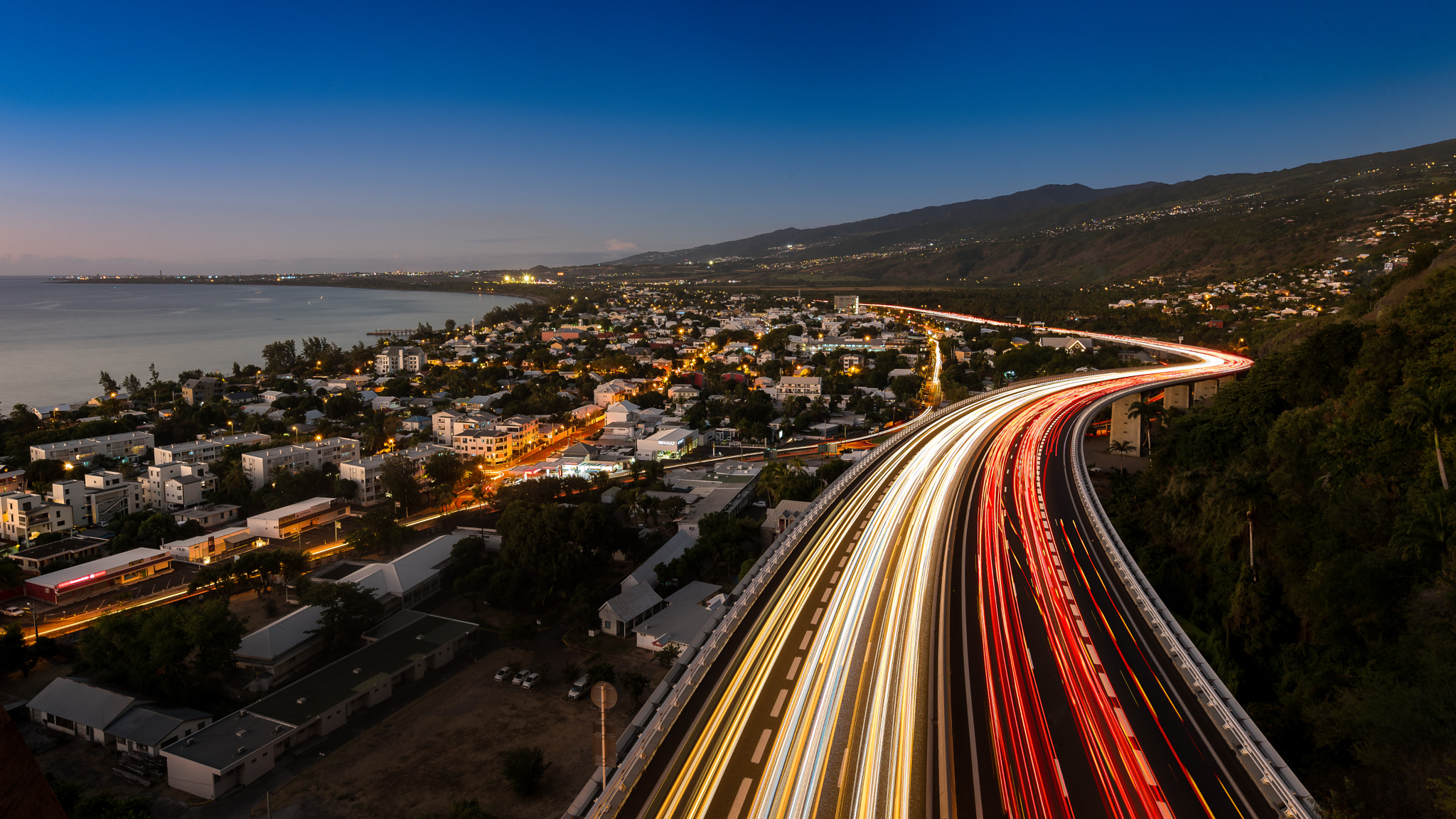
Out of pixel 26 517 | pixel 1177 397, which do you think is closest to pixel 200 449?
pixel 26 517

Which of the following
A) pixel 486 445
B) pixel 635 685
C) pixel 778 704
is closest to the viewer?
pixel 778 704

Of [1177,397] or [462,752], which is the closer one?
[462,752]

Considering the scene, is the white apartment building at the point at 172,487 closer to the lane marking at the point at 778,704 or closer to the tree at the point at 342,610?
the tree at the point at 342,610

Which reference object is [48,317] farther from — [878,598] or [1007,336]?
[878,598]

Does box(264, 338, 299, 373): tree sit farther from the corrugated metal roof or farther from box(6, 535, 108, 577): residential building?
the corrugated metal roof

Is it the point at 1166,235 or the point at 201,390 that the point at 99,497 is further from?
the point at 1166,235

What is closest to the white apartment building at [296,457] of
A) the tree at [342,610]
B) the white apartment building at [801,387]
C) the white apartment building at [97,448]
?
the white apartment building at [97,448]
